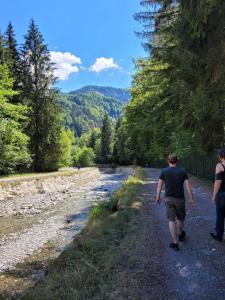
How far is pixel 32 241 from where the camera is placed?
12.7 metres

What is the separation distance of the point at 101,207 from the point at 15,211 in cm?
718

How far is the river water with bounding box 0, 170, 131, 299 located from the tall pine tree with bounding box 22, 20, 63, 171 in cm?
2208

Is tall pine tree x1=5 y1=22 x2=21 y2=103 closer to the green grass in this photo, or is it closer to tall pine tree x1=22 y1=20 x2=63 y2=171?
tall pine tree x1=22 y1=20 x2=63 y2=171

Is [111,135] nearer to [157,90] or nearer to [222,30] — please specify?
[157,90]

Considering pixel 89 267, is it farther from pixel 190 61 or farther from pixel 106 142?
pixel 106 142

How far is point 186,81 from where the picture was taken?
11.8 metres

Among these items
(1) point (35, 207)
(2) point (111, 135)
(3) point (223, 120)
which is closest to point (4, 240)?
(1) point (35, 207)

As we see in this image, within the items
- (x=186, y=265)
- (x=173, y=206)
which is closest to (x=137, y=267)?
(x=186, y=265)

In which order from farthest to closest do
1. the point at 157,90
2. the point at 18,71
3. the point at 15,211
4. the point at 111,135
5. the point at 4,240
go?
1. the point at 111,135
2. the point at 18,71
3. the point at 15,211
4. the point at 157,90
5. the point at 4,240

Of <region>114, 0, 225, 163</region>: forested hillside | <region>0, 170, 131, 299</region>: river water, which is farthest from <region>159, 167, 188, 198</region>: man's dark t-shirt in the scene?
<region>114, 0, 225, 163</region>: forested hillside

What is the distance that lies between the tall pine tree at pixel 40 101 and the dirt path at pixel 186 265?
3382 cm

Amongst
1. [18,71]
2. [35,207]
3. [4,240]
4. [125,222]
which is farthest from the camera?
[18,71]

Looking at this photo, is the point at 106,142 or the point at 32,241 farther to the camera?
the point at 106,142

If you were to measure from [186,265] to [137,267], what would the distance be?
88 cm
